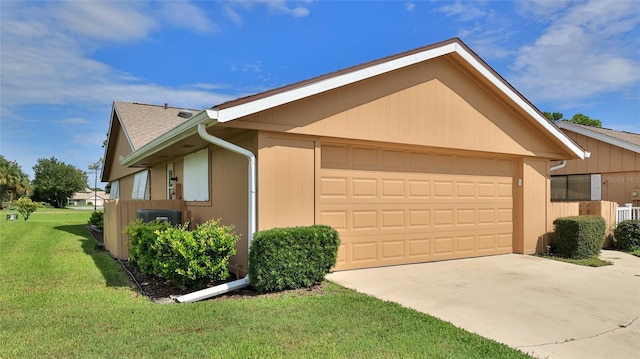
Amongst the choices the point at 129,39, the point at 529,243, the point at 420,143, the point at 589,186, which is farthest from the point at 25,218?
the point at 589,186

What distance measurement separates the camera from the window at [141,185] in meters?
14.2

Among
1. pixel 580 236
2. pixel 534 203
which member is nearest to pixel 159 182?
pixel 534 203

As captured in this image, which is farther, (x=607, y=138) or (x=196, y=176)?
(x=607, y=138)

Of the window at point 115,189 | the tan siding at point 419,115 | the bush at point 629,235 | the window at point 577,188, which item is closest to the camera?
the tan siding at point 419,115

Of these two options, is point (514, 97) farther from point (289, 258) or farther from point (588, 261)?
point (289, 258)

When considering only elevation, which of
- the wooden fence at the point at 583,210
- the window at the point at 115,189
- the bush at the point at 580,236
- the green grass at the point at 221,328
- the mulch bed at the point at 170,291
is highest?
the window at the point at 115,189

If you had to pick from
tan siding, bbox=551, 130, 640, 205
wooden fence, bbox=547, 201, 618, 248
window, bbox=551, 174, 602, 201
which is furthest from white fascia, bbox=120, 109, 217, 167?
window, bbox=551, 174, 602, 201

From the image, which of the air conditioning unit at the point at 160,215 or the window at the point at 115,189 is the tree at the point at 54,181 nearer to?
the window at the point at 115,189

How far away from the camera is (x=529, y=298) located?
5.61 metres

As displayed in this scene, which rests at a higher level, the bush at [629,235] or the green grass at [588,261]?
the bush at [629,235]

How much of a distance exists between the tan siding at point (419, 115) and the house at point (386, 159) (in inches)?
0.9

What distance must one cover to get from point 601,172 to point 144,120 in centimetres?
1769

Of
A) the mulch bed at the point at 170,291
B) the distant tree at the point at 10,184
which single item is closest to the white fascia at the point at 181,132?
the mulch bed at the point at 170,291

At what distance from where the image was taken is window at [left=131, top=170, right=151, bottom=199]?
14.2m
